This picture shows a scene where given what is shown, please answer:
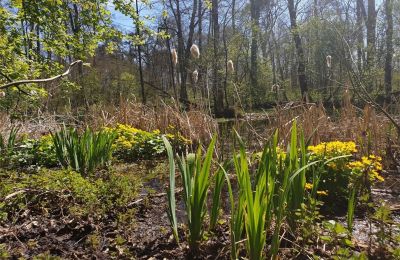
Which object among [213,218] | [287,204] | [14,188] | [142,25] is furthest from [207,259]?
[142,25]

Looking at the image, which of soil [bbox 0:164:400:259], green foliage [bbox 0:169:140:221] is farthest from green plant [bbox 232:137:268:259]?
green foliage [bbox 0:169:140:221]

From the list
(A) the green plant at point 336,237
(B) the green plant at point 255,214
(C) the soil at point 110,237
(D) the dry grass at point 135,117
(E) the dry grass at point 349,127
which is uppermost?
(D) the dry grass at point 135,117

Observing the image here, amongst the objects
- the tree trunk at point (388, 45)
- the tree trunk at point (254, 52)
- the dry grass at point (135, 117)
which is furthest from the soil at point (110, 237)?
the tree trunk at point (254, 52)

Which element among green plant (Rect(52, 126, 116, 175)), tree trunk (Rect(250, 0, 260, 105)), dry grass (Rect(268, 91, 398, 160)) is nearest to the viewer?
green plant (Rect(52, 126, 116, 175))

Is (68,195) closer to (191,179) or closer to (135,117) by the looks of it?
(191,179)

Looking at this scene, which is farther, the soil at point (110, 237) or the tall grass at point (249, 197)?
the soil at point (110, 237)

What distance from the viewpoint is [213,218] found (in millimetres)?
1850

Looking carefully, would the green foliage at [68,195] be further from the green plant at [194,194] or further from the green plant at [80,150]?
the green plant at [194,194]

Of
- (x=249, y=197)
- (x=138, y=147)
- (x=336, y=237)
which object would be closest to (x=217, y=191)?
(x=249, y=197)

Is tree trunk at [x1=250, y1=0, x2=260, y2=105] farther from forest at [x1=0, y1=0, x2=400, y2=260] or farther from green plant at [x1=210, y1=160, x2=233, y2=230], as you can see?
green plant at [x1=210, y1=160, x2=233, y2=230]

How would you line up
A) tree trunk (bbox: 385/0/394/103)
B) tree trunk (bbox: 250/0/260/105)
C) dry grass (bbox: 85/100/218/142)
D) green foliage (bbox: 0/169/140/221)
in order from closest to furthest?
green foliage (bbox: 0/169/140/221) → dry grass (bbox: 85/100/218/142) → tree trunk (bbox: 385/0/394/103) → tree trunk (bbox: 250/0/260/105)

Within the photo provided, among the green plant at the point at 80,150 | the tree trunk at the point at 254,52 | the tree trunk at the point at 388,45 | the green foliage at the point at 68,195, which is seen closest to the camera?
the green foliage at the point at 68,195

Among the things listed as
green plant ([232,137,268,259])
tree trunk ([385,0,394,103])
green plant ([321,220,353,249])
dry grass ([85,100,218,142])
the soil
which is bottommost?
the soil

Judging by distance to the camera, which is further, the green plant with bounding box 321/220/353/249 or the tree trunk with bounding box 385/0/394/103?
the tree trunk with bounding box 385/0/394/103
